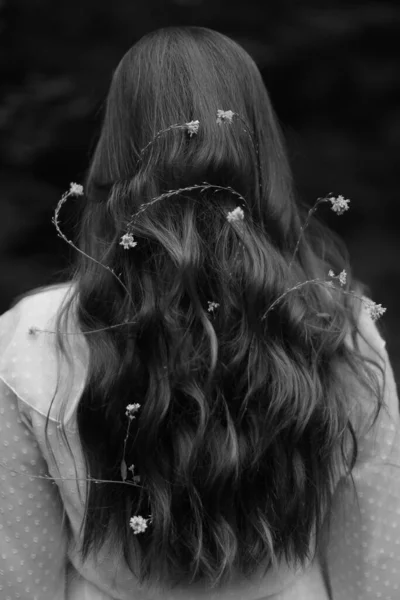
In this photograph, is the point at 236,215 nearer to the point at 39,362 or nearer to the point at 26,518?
the point at 39,362

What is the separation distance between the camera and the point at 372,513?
1179 millimetres

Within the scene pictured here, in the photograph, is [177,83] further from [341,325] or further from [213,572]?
[213,572]

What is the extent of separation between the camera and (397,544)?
3.93ft

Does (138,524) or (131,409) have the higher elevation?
(131,409)

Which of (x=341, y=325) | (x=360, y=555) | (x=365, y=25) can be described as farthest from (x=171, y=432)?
(x=365, y=25)

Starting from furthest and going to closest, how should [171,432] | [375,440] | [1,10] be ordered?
[1,10] → [375,440] → [171,432]

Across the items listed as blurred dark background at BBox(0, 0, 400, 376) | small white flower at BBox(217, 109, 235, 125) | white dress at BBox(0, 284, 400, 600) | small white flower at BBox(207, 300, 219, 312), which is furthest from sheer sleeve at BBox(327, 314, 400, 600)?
blurred dark background at BBox(0, 0, 400, 376)

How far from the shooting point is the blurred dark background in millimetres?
1898

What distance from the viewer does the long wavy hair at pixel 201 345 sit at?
1.00 m

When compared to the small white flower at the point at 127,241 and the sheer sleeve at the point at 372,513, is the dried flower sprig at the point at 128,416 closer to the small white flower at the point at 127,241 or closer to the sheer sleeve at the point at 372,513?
the small white flower at the point at 127,241

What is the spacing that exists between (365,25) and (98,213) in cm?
113

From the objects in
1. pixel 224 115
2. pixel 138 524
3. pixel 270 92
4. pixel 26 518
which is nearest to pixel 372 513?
pixel 138 524

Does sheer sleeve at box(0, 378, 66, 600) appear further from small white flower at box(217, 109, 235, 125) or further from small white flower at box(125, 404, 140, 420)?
small white flower at box(217, 109, 235, 125)

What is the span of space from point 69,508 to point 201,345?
11.7 inches
